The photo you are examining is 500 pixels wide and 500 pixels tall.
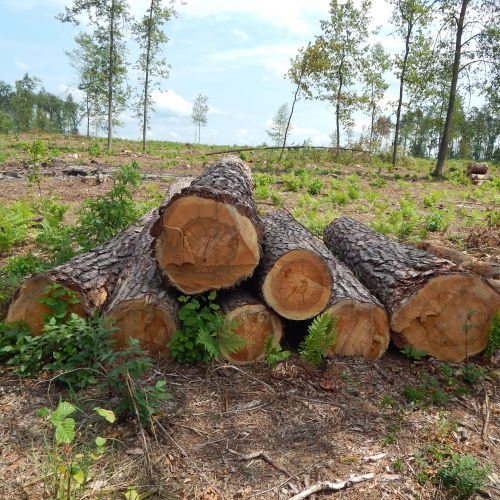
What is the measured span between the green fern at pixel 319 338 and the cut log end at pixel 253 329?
0.30 meters

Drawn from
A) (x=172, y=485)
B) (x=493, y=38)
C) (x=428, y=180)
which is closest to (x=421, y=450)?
(x=172, y=485)

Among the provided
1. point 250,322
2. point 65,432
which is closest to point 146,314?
point 250,322

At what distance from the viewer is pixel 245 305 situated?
368 centimetres

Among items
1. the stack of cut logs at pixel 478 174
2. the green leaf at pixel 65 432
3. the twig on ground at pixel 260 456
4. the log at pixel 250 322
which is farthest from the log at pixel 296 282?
the stack of cut logs at pixel 478 174

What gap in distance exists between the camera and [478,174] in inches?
676

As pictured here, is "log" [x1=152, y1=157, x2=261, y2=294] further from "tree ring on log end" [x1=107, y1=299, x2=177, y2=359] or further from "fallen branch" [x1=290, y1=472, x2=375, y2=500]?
"fallen branch" [x1=290, y1=472, x2=375, y2=500]

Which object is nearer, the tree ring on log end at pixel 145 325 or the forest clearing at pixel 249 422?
the forest clearing at pixel 249 422

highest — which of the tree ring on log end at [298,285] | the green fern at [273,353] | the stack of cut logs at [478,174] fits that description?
the stack of cut logs at [478,174]

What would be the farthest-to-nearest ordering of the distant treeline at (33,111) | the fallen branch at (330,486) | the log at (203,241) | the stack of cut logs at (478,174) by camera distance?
1. the distant treeline at (33,111)
2. the stack of cut logs at (478,174)
3. the log at (203,241)
4. the fallen branch at (330,486)

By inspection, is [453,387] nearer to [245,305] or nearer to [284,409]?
[284,409]

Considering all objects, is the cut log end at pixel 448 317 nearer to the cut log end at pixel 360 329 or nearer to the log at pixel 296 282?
the cut log end at pixel 360 329

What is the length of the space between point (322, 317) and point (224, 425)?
114 cm

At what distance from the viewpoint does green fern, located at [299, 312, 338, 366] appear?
3.55 m

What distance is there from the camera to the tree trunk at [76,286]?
377cm
